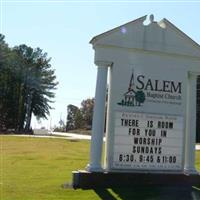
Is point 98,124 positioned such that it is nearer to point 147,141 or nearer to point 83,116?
point 147,141

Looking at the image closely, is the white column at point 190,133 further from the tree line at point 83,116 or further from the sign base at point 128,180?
the tree line at point 83,116

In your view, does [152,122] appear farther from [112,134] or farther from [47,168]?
[47,168]

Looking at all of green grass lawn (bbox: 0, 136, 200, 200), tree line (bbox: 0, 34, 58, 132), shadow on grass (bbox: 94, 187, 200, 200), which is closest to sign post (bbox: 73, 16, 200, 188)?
shadow on grass (bbox: 94, 187, 200, 200)

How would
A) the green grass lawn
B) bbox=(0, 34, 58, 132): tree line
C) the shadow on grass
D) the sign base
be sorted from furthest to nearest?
bbox=(0, 34, 58, 132): tree line
the sign base
the shadow on grass
the green grass lawn

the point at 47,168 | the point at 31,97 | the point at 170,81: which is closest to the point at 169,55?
the point at 170,81

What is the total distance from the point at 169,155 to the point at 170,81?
6.30ft

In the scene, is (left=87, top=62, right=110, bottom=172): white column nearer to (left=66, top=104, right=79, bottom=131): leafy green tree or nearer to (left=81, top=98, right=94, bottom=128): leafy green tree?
Answer: (left=81, top=98, right=94, bottom=128): leafy green tree

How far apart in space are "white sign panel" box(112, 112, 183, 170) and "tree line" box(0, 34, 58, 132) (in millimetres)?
75572

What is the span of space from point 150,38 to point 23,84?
269 feet

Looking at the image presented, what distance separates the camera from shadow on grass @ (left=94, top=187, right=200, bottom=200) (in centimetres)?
1150

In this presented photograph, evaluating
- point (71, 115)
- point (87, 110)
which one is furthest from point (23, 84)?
point (71, 115)

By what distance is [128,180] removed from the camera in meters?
12.6

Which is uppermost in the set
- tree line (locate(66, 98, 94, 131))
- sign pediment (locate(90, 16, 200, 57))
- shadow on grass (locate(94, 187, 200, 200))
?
tree line (locate(66, 98, 94, 131))

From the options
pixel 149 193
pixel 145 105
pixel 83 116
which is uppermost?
pixel 83 116
